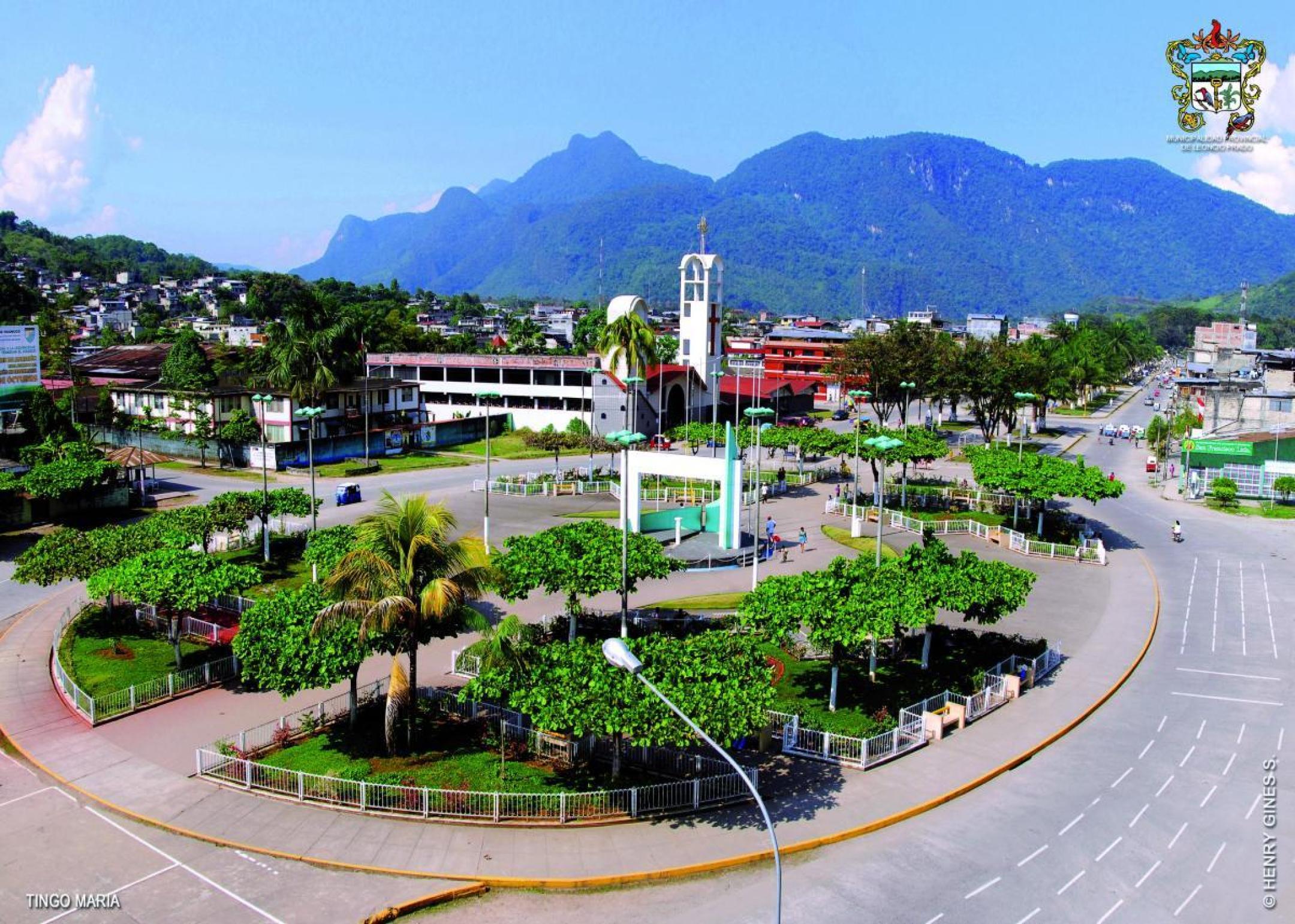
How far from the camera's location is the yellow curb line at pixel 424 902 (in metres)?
18.0

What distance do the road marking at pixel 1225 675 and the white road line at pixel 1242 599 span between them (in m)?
2.02

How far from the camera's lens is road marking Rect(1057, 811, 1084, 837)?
21281 millimetres

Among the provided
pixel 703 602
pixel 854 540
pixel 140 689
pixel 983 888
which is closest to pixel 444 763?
pixel 140 689

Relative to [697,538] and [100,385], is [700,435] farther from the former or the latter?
[100,385]

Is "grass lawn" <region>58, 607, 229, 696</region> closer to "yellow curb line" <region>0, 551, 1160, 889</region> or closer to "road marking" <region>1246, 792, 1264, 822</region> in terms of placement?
"yellow curb line" <region>0, 551, 1160, 889</region>

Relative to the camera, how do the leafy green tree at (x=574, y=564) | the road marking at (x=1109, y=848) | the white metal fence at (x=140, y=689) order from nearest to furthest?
the road marking at (x=1109, y=848), the white metal fence at (x=140, y=689), the leafy green tree at (x=574, y=564)

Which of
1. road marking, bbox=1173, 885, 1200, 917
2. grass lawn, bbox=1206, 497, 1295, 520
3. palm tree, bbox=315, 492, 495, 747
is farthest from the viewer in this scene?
grass lawn, bbox=1206, 497, 1295, 520

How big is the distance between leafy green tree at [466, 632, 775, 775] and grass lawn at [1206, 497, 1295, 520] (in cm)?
4695

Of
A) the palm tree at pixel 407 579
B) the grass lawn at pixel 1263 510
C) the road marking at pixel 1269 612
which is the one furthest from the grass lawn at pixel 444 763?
the grass lawn at pixel 1263 510

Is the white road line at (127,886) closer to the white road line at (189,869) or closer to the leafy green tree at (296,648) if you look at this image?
the white road line at (189,869)

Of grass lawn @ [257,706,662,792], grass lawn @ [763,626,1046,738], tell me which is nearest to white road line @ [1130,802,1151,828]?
grass lawn @ [763,626,1046,738]

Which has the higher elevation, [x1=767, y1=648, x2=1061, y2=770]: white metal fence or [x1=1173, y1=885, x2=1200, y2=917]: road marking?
[x1=767, y1=648, x2=1061, y2=770]: white metal fence

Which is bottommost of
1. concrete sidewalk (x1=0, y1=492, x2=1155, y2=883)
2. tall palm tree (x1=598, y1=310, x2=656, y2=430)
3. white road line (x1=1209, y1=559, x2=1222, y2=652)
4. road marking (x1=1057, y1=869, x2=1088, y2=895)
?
road marking (x1=1057, y1=869, x2=1088, y2=895)

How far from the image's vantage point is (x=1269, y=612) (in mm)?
37938
